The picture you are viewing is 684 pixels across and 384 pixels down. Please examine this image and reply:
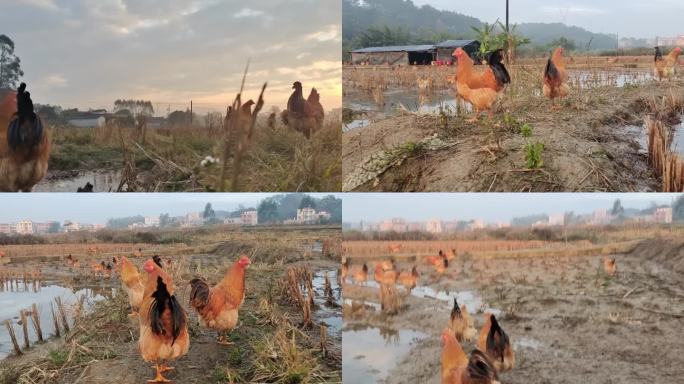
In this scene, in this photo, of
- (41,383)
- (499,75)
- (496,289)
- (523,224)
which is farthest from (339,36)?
(41,383)

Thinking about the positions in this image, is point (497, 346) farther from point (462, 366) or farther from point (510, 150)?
point (510, 150)

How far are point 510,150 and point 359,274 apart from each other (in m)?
1.04

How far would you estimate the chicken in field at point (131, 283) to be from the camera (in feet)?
9.36

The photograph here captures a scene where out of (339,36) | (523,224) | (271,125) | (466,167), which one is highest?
(339,36)

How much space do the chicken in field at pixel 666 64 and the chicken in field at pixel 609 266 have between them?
106 cm

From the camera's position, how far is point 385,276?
Result: 2975 millimetres

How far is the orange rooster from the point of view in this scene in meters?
2.80

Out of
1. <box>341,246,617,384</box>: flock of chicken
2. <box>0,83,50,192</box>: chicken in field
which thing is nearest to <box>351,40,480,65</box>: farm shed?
<box>341,246,617,384</box>: flock of chicken

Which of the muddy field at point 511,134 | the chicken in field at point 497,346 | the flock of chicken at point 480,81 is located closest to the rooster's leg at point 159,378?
the muddy field at point 511,134

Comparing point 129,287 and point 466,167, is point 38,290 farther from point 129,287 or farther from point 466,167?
point 466,167

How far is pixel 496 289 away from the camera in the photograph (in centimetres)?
293

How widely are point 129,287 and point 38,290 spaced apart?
51 centimetres

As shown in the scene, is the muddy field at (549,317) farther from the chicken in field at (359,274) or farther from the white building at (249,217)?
the white building at (249,217)

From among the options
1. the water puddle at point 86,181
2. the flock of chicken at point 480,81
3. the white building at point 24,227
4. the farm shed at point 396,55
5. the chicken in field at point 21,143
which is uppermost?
the farm shed at point 396,55
